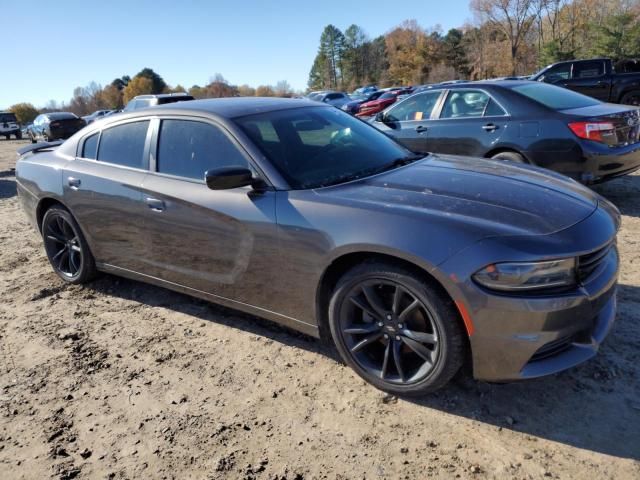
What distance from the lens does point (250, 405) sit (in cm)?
270

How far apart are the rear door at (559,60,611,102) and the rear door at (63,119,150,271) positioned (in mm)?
14685

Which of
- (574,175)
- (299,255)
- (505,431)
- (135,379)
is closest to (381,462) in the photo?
(505,431)

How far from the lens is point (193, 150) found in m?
3.38

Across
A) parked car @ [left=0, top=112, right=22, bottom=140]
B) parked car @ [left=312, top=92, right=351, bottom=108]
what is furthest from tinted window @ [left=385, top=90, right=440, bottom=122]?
parked car @ [left=0, top=112, right=22, bottom=140]

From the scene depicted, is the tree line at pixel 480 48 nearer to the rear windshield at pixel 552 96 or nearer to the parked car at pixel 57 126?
the parked car at pixel 57 126

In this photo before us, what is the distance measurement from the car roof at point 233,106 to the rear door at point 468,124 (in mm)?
2772

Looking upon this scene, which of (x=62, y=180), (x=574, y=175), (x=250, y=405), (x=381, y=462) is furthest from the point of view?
(x=574, y=175)

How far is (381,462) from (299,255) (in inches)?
44.7

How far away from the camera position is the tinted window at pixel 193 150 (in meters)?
3.19

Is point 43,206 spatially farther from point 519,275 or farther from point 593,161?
point 593,161

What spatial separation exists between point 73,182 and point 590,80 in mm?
15555

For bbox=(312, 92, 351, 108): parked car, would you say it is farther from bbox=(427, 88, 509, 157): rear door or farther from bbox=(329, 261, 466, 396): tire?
bbox=(329, 261, 466, 396): tire

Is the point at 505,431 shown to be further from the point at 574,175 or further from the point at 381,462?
the point at 574,175

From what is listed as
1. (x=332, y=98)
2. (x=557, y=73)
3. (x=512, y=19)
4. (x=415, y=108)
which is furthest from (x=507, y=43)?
(x=415, y=108)
